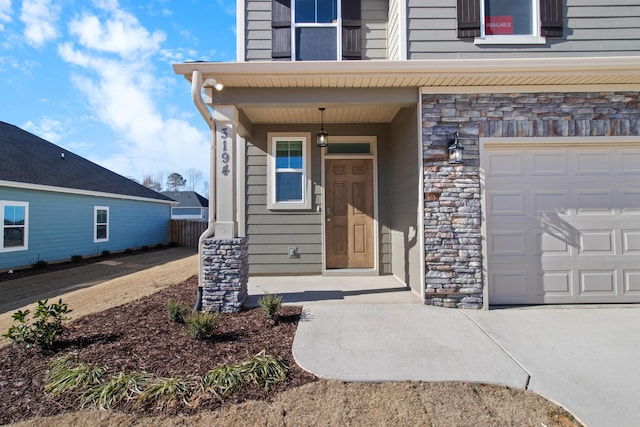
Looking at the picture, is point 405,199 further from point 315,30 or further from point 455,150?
point 315,30

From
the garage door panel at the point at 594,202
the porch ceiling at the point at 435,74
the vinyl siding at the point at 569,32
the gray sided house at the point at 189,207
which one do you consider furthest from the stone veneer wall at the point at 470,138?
the gray sided house at the point at 189,207

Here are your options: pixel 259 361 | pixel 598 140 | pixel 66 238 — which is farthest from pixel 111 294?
pixel 598 140

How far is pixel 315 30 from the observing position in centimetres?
556

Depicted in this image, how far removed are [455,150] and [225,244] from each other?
9.88 feet

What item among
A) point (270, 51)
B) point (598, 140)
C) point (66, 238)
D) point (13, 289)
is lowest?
point (13, 289)

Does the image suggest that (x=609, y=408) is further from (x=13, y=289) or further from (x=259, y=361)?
(x=13, y=289)

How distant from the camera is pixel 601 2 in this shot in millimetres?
4574

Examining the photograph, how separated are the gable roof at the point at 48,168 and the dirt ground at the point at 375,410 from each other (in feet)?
28.7

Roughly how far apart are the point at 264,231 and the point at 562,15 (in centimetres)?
560

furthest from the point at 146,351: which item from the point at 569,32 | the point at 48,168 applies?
the point at 48,168

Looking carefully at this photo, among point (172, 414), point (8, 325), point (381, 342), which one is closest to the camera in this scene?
point (172, 414)

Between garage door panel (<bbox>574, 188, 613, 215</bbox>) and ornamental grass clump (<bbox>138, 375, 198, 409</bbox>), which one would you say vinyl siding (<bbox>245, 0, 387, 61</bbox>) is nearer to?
garage door panel (<bbox>574, 188, 613, 215</bbox>)

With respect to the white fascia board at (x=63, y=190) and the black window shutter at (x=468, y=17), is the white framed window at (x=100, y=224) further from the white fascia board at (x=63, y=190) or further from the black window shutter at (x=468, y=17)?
the black window shutter at (x=468, y=17)

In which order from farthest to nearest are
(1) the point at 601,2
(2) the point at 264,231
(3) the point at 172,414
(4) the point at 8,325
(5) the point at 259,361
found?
(2) the point at 264,231, (1) the point at 601,2, (4) the point at 8,325, (5) the point at 259,361, (3) the point at 172,414
